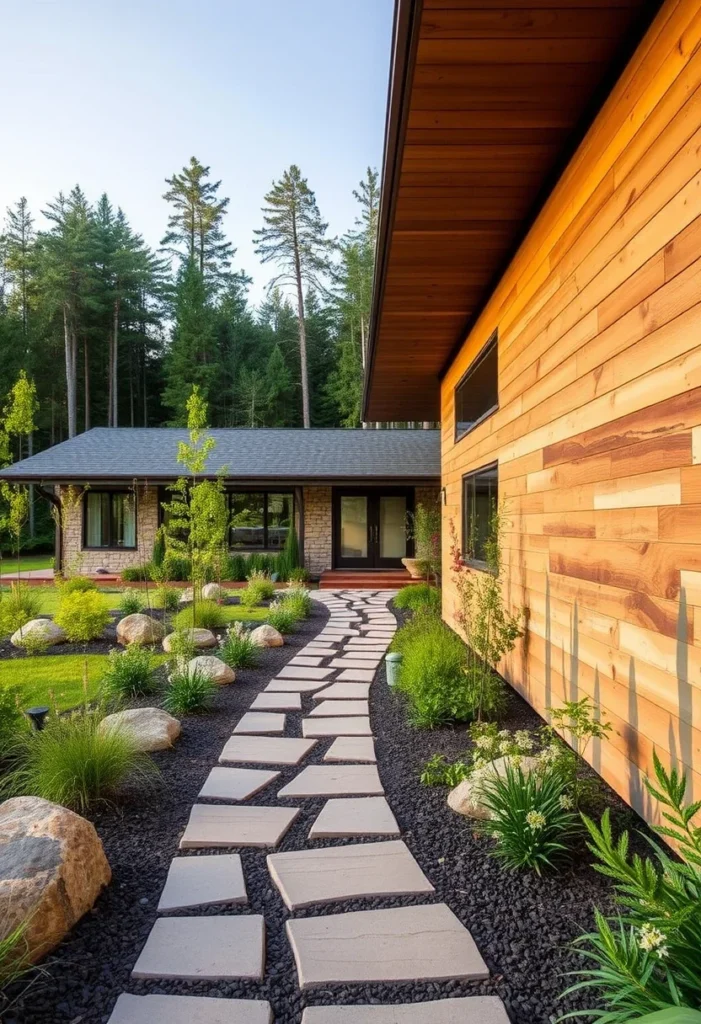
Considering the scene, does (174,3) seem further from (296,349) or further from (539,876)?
(296,349)

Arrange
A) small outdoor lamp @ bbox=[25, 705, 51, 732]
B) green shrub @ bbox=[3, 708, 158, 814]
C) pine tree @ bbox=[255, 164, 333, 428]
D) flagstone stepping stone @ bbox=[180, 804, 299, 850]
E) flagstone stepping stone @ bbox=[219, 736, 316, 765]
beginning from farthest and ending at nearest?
1. pine tree @ bbox=[255, 164, 333, 428]
2. flagstone stepping stone @ bbox=[219, 736, 316, 765]
3. small outdoor lamp @ bbox=[25, 705, 51, 732]
4. green shrub @ bbox=[3, 708, 158, 814]
5. flagstone stepping stone @ bbox=[180, 804, 299, 850]

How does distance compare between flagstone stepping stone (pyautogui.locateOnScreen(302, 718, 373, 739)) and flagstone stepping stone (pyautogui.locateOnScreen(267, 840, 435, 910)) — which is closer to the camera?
flagstone stepping stone (pyautogui.locateOnScreen(267, 840, 435, 910))

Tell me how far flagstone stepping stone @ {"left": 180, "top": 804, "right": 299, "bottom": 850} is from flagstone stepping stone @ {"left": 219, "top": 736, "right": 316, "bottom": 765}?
646 mm

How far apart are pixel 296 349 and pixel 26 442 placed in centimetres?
1266

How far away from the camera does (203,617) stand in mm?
7973

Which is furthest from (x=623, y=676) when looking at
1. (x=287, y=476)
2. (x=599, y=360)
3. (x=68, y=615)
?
(x=287, y=476)

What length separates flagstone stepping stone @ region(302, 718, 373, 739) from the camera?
4266 mm

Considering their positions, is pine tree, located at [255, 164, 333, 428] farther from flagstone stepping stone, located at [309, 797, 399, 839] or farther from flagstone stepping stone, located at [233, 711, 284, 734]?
flagstone stepping stone, located at [309, 797, 399, 839]

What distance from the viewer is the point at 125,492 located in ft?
51.3

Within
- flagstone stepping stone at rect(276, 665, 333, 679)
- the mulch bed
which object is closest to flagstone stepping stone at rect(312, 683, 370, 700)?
flagstone stepping stone at rect(276, 665, 333, 679)

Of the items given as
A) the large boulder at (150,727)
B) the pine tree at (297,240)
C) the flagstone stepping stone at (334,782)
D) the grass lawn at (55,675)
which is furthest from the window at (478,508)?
the pine tree at (297,240)

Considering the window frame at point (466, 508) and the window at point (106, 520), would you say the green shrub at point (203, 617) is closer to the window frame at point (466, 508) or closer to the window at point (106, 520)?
the window frame at point (466, 508)

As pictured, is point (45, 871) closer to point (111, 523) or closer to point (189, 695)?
point (189, 695)

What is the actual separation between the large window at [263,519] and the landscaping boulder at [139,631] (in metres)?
8.05
